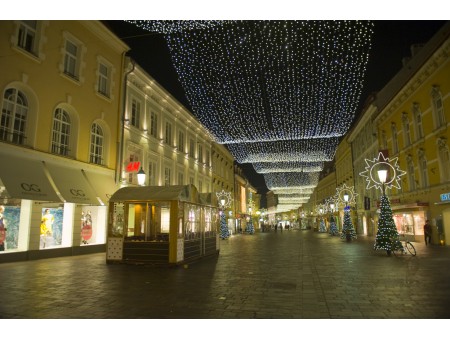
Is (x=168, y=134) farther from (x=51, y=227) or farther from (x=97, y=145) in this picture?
(x=51, y=227)

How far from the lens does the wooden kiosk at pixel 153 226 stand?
13.5 metres

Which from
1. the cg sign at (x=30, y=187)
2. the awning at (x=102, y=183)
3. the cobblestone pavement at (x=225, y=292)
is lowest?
the cobblestone pavement at (x=225, y=292)

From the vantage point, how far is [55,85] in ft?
56.1

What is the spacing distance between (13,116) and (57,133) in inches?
106

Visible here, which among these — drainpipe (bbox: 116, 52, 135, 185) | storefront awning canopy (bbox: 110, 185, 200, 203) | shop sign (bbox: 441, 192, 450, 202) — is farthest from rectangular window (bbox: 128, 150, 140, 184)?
shop sign (bbox: 441, 192, 450, 202)

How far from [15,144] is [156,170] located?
1259 cm

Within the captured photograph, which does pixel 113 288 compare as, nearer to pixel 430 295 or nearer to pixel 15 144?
pixel 430 295

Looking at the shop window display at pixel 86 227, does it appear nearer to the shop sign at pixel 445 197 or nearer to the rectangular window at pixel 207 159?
the shop sign at pixel 445 197

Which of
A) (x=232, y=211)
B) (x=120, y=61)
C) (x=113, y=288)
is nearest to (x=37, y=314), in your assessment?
(x=113, y=288)

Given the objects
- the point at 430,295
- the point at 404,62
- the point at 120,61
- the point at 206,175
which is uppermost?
the point at 404,62

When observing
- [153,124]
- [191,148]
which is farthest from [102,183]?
[191,148]

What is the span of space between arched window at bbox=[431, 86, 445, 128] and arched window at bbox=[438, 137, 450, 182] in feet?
3.84

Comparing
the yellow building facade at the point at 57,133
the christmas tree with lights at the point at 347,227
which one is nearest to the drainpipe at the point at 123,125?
the yellow building facade at the point at 57,133

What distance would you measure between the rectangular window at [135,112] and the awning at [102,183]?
4.76 metres
